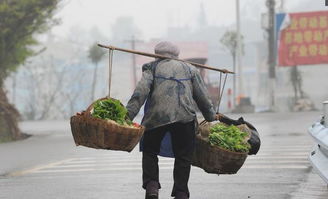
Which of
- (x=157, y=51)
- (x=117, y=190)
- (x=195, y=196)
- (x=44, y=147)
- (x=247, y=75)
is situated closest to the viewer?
(x=157, y=51)

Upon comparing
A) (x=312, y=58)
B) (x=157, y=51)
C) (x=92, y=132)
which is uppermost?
(x=157, y=51)

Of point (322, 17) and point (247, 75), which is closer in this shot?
point (322, 17)

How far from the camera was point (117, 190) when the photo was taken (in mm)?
9133

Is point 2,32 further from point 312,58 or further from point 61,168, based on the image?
point 312,58

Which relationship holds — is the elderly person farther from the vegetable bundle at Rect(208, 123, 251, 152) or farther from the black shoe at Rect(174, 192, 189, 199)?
the vegetable bundle at Rect(208, 123, 251, 152)

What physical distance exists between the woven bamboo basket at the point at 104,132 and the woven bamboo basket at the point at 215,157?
795 millimetres

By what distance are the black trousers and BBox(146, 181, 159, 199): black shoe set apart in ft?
0.24

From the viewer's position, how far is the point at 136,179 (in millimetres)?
10328

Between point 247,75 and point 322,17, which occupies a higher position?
point 322,17

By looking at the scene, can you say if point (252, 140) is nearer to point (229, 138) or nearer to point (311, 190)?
point (229, 138)

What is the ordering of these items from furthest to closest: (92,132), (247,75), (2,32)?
(247,75), (2,32), (92,132)

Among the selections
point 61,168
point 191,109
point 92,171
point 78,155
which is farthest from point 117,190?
point 78,155

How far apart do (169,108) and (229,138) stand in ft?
2.30

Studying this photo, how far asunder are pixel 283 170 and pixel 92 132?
446 cm
